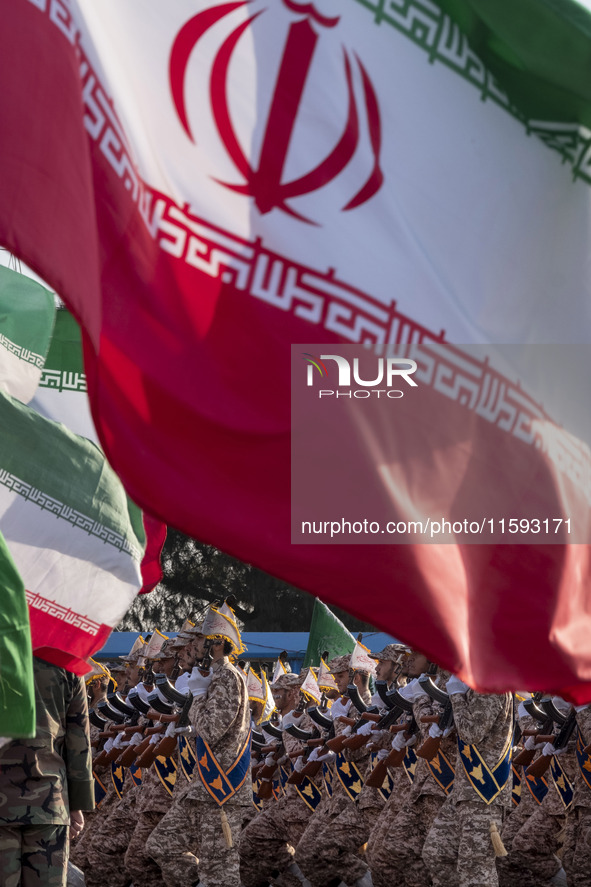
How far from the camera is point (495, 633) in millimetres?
2809

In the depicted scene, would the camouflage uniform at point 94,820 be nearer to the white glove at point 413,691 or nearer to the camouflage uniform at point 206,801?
the camouflage uniform at point 206,801

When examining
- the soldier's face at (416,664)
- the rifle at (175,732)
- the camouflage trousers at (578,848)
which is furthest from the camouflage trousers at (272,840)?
the camouflage trousers at (578,848)

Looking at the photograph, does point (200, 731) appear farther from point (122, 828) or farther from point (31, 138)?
point (31, 138)

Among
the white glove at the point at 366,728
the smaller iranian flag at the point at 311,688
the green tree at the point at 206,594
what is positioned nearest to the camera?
the white glove at the point at 366,728

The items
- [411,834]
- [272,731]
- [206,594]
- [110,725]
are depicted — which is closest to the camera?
[411,834]

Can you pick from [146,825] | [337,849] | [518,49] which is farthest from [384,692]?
[518,49]

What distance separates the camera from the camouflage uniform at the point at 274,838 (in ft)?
35.4

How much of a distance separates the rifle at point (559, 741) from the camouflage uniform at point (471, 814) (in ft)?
3.97

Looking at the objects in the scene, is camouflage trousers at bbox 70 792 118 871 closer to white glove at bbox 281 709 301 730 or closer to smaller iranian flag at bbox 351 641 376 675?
white glove at bbox 281 709 301 730

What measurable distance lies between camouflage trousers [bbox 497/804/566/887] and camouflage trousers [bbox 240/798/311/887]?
204cm

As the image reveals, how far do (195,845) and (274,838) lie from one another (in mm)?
2223

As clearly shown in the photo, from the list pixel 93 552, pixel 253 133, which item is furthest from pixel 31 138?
pixel 93 552

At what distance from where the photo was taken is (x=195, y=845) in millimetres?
8930

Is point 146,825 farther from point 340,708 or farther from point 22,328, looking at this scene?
point 22,328
